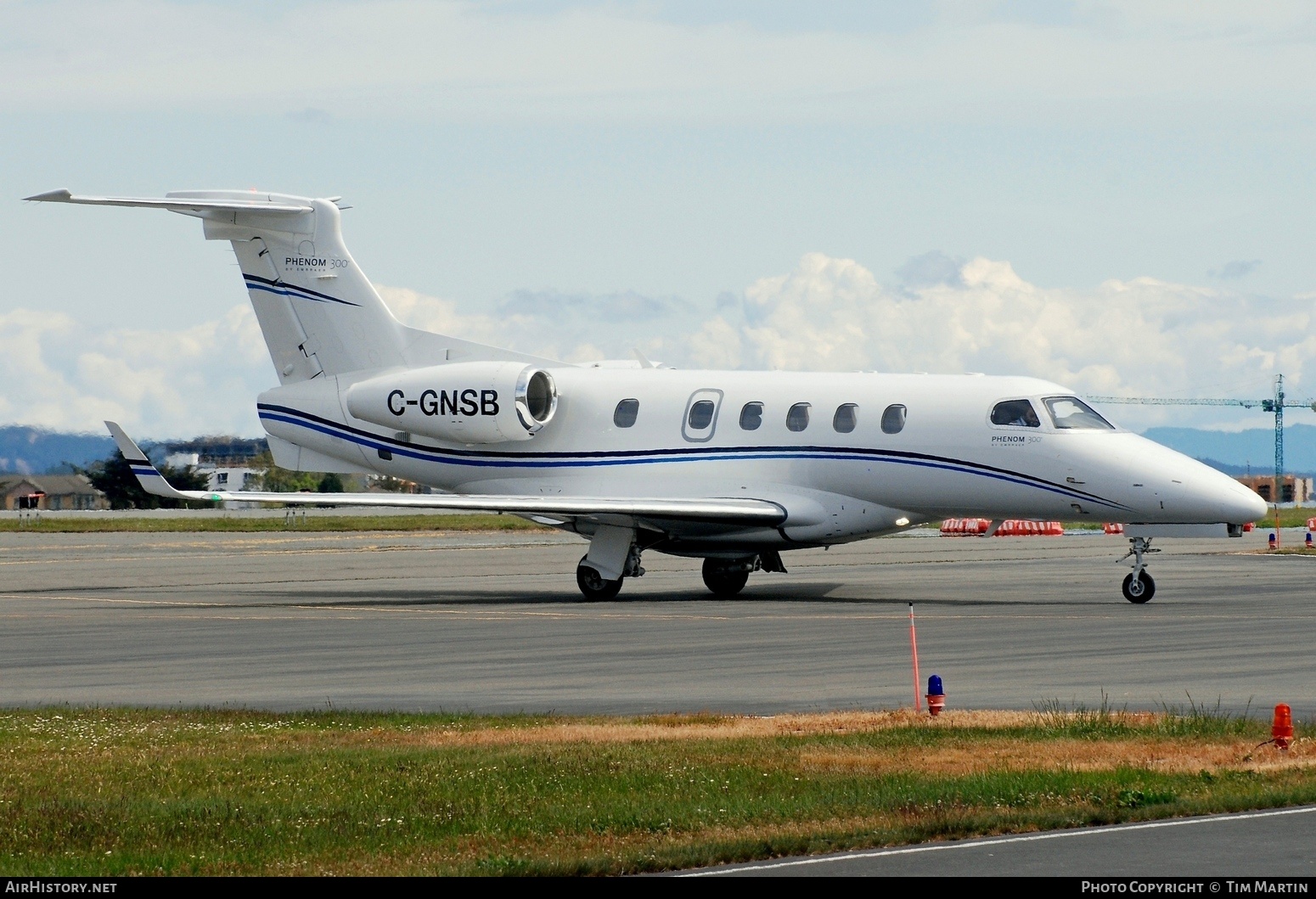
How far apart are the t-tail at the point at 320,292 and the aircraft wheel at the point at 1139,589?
13046 mm

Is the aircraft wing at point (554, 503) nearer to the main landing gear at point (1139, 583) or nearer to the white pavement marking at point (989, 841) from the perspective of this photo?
the main landing gear at point (1139, 583)

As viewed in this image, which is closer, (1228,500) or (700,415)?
(1228,500)

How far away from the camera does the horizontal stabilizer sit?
109 feet

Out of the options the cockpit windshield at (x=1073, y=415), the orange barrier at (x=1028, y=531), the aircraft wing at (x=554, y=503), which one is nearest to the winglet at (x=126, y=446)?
the aircraft wing at (x=554, y=503)

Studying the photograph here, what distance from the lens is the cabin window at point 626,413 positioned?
34.4 m

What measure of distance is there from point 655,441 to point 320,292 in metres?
7.39

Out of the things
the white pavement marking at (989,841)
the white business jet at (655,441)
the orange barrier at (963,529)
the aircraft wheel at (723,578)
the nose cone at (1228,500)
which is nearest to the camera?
the white pavement marking at (989,841)

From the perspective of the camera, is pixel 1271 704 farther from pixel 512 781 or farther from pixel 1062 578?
pixel 1062 578

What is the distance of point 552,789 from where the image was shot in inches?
495

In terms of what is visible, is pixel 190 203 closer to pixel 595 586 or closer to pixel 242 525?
pixel 595 586

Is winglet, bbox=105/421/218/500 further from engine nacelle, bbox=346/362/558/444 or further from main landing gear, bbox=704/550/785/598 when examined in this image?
main landing gear, bbox=704/550/785/598

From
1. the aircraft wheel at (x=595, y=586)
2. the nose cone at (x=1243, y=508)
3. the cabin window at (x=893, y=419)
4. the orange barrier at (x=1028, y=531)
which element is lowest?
the aircraft wheel at (x=595, y=586)

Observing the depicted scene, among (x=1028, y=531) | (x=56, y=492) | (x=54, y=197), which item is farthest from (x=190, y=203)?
(x=56, y=492)
